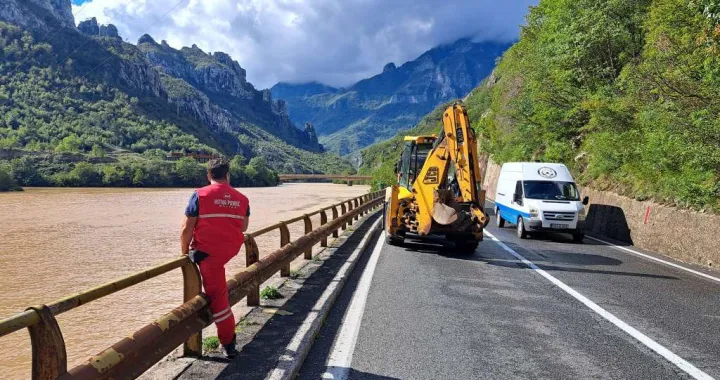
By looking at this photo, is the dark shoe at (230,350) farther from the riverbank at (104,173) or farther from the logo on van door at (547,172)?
the riverbank at (104,173)

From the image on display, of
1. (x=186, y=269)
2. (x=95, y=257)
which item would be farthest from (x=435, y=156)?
(x=95, y=257)

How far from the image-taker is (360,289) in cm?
739

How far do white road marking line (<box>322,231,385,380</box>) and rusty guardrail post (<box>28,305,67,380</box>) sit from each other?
7.02 feet

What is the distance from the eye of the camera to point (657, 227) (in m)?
13.0

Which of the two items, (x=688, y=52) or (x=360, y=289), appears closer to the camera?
(x=360, y=289)

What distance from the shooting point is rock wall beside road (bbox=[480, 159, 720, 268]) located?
1085 centimetres

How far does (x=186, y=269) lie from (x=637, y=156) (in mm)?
17400

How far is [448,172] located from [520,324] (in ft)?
19.7

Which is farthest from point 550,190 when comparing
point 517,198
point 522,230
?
point 522,230

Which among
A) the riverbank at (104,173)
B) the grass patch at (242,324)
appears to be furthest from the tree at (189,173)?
the grass patch at (242,324)

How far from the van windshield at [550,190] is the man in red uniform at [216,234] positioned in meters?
12.9

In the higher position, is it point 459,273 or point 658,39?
point 658,39

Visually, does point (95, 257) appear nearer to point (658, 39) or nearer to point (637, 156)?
point (637, 156)

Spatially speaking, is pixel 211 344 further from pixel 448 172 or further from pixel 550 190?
pixel 550 190
